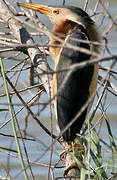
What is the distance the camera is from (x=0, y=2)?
11.3 ft

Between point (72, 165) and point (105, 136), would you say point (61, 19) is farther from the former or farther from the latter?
point (105, 136)

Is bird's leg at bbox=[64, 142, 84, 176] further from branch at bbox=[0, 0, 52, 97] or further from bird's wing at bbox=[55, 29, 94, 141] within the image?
branch at bbox=[0, 0, 52, 97]

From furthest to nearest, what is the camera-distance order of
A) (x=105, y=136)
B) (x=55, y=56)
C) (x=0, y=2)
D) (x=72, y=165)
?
(x=105, y=136) → (x=0, y=2) → (x=55, y=56) → (x=72, y=165)

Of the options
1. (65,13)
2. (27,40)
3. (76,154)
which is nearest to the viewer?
(76,154)

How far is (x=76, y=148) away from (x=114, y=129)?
3193 millimetres

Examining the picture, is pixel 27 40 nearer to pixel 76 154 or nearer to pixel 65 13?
pixel 65 13

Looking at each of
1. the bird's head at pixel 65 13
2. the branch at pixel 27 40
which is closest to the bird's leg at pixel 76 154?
the branch at pixel 27 40

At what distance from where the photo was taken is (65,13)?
3318 millimetres

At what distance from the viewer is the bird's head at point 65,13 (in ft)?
10.3

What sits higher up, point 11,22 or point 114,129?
point 114,129

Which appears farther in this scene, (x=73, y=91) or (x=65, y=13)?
(x=65, y=13)

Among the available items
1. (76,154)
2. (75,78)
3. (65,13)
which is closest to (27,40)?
(65,13)

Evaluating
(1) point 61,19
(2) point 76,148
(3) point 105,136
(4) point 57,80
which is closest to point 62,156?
(2) point 76,148

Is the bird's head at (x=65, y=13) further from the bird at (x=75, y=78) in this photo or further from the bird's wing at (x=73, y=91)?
the bird's wing at (x=73, y=91)
